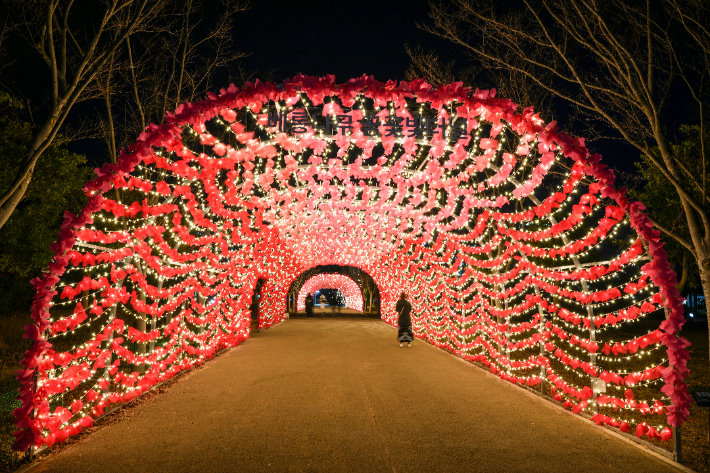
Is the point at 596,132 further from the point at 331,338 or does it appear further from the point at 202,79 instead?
the point at 331,338

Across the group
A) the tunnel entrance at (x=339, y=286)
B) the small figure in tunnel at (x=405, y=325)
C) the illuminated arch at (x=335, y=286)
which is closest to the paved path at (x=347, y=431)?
the small figure in tunnel at (x=405, y=325)

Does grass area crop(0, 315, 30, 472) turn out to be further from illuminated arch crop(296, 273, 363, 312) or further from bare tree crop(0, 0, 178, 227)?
illuminated arch crop(296, 273, 363, 312)

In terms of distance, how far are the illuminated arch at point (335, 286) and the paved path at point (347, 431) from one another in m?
27.1

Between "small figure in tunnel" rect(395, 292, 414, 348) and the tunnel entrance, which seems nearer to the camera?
"small figure in tunnel" rect(395, 292, 414, 348)

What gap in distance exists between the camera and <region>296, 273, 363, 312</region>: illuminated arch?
35.9 m

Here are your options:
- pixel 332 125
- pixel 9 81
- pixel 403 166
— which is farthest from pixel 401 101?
pixel 9 81

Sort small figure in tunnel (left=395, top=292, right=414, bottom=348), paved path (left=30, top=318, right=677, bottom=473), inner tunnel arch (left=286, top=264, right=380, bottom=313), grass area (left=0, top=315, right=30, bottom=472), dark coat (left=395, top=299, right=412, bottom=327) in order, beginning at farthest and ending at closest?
inner tunnel arch (left=286, top=264, right=380, bottom=313) → dark coat (left=395, top=299, right=412, bottom=327) → small figure in tunnel (left=395, top=292, right=414, bottom=348) → grass area (left=0, top=315, right=30, bottom=472) → paved path (left=30, top=318, right=677, bottom=473)

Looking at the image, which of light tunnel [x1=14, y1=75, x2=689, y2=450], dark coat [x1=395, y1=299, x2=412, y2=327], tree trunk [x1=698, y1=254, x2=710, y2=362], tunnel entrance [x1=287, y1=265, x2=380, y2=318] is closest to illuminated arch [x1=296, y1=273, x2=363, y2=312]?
tunnel entrance [x1=287, y1=265, x2=380, y2=318]

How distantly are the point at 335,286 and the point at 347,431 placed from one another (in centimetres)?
3711

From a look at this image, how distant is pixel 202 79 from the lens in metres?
8.91

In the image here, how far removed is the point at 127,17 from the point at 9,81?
274 cm

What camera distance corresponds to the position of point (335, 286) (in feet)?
137

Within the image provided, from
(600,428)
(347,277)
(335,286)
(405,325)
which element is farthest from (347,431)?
(335,286)

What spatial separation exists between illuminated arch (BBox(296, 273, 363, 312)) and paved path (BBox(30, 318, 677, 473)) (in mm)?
27133
